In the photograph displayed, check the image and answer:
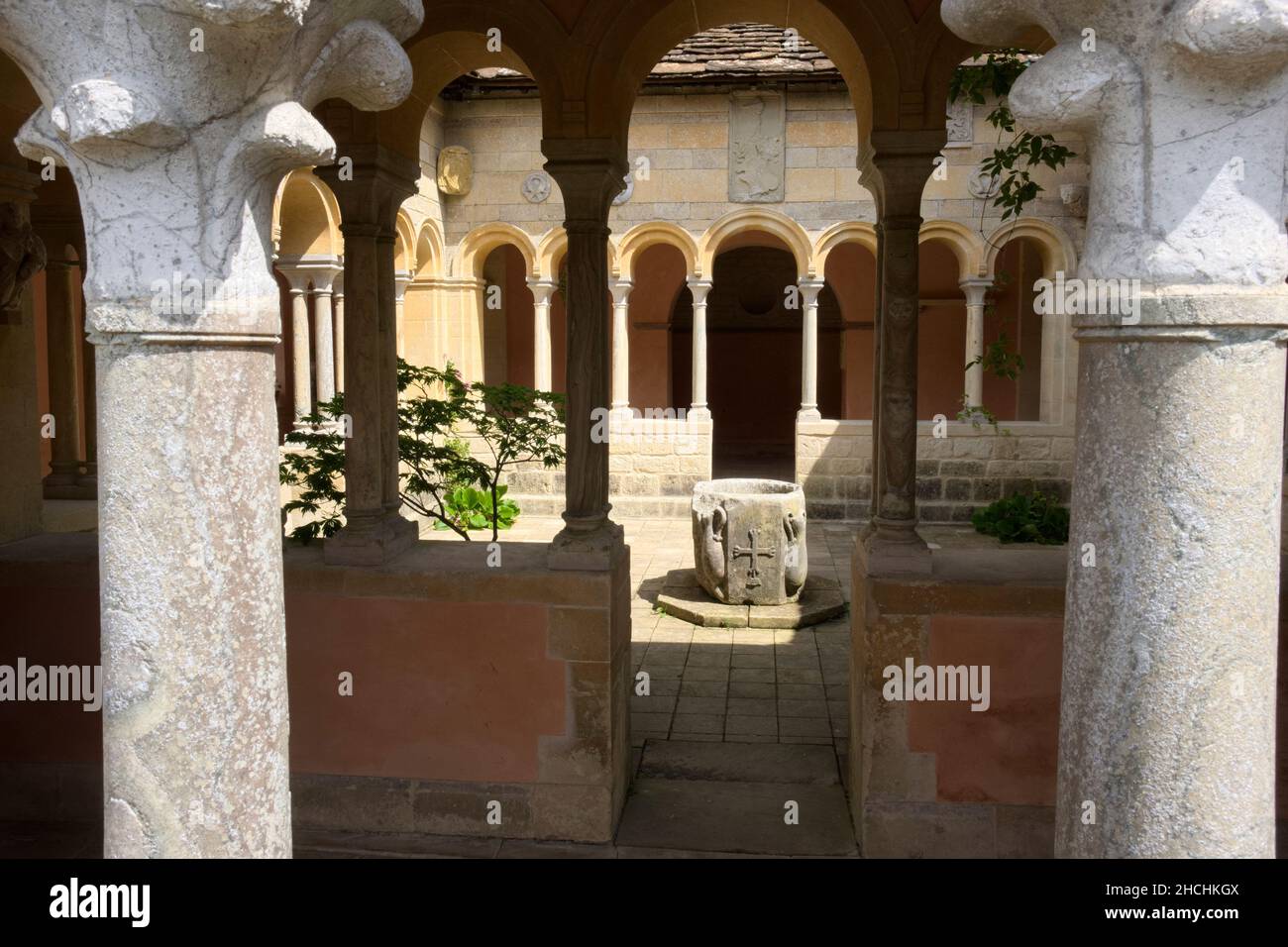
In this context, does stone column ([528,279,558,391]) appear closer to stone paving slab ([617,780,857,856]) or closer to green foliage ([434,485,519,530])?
green foliage ([434,485,519,530])

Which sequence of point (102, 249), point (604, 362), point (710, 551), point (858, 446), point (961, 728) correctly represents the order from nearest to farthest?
1. point (102, 249)
2. point (961, 728)
3. point (604, 362)
4. point (710, 551)
5. point (858, 446)

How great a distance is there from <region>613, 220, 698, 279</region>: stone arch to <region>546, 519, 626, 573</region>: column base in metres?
7.74

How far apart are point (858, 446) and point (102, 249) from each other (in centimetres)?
975

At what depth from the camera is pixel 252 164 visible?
178 centimetres

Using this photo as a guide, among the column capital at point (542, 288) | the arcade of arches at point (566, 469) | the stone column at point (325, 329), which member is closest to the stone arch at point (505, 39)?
the arcade of arches at point (566, 469)

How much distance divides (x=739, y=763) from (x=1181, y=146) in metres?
3.52

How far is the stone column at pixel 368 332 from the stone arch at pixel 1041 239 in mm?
7981

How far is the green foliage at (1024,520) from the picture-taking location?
32.6 ft

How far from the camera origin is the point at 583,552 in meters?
3.89

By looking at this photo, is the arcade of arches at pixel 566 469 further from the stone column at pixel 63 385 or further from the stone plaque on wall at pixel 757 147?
the stone plaque on wall at pixel 757 147

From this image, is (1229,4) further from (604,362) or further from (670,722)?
(670,722)

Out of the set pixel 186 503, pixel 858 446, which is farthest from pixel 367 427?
pixel 858 446

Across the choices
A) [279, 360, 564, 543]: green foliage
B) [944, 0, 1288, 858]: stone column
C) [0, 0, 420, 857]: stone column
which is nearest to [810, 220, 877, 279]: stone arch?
[279, 360, 564, 543]: green foliage

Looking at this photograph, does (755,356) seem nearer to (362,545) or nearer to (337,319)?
(337,319)
